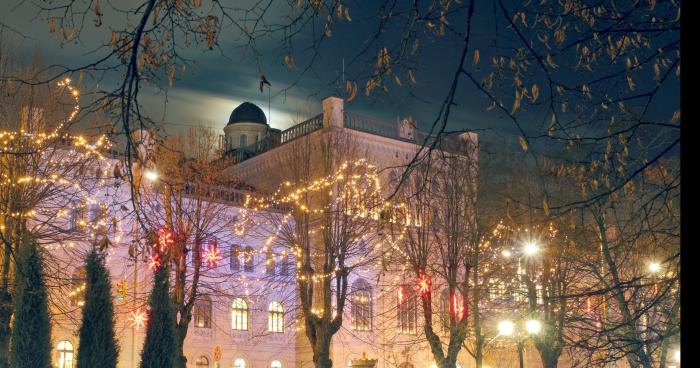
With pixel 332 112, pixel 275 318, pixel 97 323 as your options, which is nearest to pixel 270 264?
pixel 275 318

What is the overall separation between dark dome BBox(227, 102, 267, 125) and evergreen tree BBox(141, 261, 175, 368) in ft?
106

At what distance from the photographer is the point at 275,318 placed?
40.5 m

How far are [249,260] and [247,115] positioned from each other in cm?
2137

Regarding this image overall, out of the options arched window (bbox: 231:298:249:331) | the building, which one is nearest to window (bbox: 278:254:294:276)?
the building

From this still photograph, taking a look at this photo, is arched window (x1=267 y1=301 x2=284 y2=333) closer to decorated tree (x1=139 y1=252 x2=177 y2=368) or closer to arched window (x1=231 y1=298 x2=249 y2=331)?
arched window (x1=231 y1=298 x2=249 y2=331)

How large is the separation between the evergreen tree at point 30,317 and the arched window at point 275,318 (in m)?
17.4

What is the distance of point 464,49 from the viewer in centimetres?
806

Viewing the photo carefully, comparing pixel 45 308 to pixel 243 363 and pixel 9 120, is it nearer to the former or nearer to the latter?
pixel 9 120

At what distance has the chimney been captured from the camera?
41.8 metres

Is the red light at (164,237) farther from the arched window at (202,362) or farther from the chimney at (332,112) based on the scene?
the chimney at (332,112)

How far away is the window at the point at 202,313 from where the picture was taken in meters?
37.4

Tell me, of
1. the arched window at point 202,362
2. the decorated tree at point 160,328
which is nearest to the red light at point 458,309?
the decorated tree at point 160,328

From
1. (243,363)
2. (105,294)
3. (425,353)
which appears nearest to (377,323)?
(425,353)

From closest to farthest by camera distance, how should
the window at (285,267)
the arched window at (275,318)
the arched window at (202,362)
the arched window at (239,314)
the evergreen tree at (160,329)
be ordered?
1. the evergreen tree at (160,329)
2. the arched window at (202,362)
3. the arched window at (239,314)
4. the window at (285,267)
5. the arched window at (275,318)
